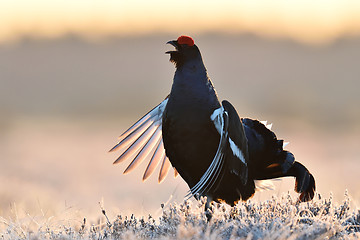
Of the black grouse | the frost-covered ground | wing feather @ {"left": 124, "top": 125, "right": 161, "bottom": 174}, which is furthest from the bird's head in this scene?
the frost-covered ground

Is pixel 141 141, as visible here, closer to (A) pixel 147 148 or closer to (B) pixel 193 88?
(A) pixel 147 148

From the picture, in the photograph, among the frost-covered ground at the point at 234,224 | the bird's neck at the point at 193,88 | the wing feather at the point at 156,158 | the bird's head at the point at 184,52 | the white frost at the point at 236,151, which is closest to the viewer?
the frost-covered ground at the point at 234,224

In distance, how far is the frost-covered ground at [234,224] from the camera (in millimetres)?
4793

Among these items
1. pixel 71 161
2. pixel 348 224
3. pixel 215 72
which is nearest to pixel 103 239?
pixel 348 224

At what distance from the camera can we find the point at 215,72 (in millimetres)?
25031

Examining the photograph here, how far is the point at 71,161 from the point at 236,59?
1295cm

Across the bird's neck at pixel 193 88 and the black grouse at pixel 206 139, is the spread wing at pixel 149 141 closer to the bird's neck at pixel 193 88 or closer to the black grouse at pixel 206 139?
the black grouse at pixel 206 139

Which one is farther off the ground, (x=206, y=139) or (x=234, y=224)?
(x=206, y=139)

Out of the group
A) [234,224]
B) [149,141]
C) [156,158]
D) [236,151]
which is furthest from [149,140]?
[234,224]

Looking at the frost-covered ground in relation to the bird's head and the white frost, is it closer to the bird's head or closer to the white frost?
the white frost

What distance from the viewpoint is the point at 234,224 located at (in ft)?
16.4

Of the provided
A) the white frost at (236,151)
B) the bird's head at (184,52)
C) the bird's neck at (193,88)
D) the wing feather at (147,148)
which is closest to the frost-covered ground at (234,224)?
the white frost at (236,151)

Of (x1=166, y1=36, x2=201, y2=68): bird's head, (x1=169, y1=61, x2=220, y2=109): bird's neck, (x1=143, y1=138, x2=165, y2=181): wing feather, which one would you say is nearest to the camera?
(x1=169, y1=61, x2=220, y2=109): bird's neck

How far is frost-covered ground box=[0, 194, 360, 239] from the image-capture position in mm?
4793
